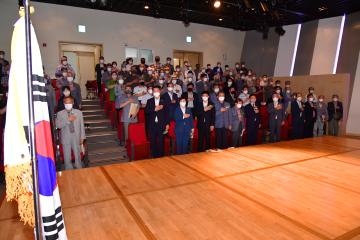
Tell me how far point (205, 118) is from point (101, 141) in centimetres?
251

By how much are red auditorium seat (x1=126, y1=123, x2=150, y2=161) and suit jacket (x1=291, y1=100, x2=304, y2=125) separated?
4.24 m

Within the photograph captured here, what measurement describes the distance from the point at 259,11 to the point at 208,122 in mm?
4982

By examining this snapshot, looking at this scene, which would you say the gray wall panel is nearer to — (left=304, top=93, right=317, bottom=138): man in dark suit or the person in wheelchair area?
(left=304, top=93, right=317, bottom=138): man in dark suit

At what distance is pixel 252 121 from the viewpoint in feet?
20.5

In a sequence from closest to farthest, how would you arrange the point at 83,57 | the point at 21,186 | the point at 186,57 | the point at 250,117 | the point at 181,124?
the point at 21,186 < the point at 181,124 < the point at 250,117 < the point at 83,57 < the point at 186,57

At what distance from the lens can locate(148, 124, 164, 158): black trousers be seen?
5137mm

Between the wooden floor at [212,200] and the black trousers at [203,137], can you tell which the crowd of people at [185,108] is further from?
the wooden floor at [212,200]

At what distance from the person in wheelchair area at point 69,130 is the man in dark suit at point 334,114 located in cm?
714

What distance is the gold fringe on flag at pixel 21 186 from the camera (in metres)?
1.64

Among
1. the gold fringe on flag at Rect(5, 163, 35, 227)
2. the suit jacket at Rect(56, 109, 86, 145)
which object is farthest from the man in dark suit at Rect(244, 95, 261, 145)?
the gold fringe on flag at Rect(5, 163, 35, 227)

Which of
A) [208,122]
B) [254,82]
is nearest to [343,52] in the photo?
[254,82]

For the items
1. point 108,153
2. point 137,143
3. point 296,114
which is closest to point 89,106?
point 108,153

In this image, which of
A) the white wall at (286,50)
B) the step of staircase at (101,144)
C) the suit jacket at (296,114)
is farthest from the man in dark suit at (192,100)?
the white wall at (286,50)

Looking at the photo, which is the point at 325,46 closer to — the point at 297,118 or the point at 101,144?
the point at 297,118
